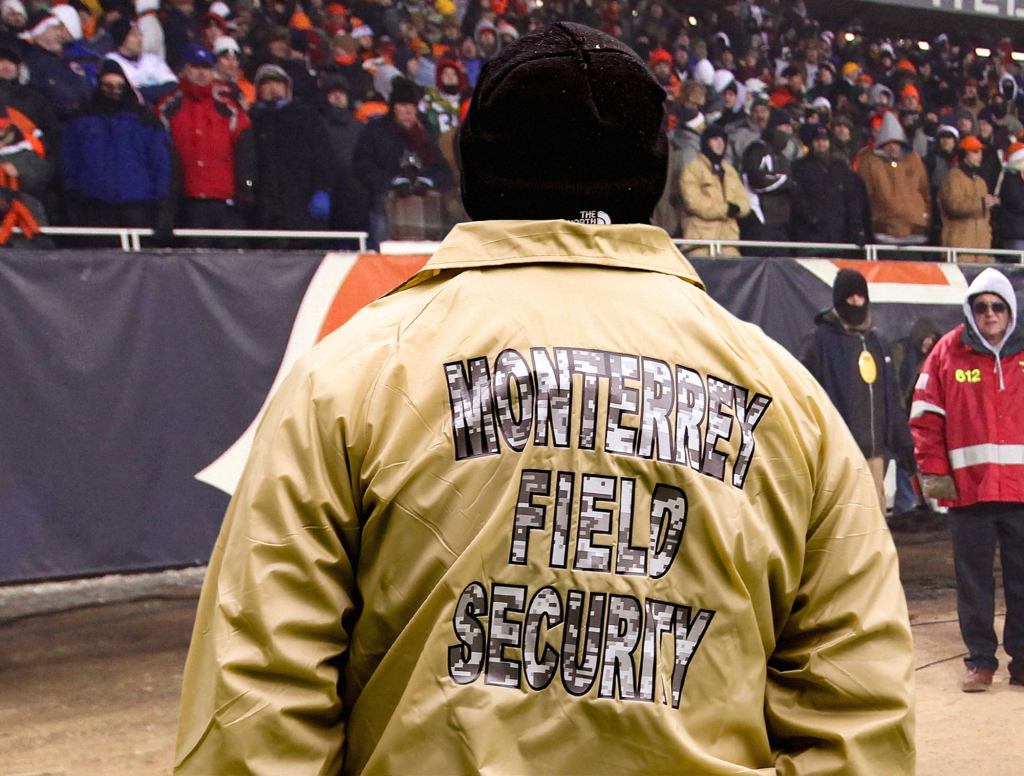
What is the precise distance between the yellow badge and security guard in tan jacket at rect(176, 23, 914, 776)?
688 cm

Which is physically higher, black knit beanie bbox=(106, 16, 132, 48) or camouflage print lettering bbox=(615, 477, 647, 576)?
black knit beanie bbox=(106, 16, 132, 48)

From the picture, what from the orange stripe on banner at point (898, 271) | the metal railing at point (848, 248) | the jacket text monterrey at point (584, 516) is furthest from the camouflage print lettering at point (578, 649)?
the orange stripe on banner at point (898, 271)

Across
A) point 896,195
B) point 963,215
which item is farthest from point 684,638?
point 963,215

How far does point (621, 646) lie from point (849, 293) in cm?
740

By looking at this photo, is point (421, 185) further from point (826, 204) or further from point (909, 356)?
point (826, 204)

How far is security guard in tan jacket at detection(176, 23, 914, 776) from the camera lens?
1213 mm

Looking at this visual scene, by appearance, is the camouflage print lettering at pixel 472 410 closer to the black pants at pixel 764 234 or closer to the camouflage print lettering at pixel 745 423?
the camouflage print lettering at pixel 745 423

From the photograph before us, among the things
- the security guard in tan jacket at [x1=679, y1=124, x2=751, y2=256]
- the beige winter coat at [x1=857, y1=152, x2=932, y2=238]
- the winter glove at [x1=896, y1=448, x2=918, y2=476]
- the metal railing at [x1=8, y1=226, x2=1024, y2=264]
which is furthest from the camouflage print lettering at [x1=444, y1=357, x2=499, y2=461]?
the beige winter coat at [x1=857, y1=152, x2=932, y2=238]

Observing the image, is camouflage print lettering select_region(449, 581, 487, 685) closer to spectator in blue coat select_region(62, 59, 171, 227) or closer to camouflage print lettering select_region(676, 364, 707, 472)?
camouflage print lettering select_region(676, 364, 707, 472)

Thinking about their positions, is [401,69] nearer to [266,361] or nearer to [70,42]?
[70,42]

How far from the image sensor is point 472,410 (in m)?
1.28

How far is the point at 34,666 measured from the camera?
5.97 meters

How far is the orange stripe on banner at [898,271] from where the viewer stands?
8.54m

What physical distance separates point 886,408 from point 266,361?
14.3 ft
